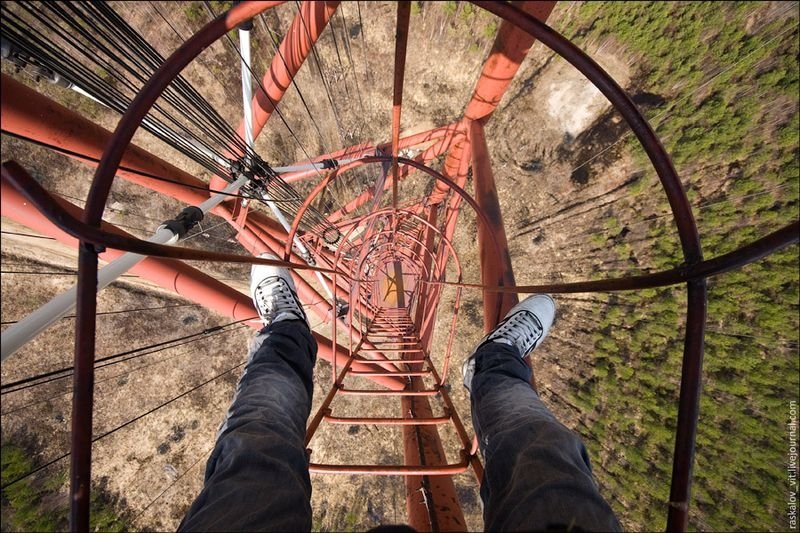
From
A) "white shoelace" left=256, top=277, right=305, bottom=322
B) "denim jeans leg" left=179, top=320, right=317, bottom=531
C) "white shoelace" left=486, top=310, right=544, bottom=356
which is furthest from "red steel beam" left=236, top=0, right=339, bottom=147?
"white shoelace" left=486, top=310, right=544, bottom=356

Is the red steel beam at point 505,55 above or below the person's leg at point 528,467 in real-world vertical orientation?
above

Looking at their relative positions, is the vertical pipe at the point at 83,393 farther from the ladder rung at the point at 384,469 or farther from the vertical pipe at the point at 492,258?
the vertical pipe at the point at 492,258

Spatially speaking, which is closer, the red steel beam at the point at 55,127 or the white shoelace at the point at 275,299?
the red steel beam at the point at 55,127

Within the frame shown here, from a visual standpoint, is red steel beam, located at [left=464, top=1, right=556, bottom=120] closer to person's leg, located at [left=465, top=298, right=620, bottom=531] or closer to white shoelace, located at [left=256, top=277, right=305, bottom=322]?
person's leg, located at [left=465, top=298, right=620, bottom=531]

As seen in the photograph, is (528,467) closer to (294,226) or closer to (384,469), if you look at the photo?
(384,469)

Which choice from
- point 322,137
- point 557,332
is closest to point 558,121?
point 557,332

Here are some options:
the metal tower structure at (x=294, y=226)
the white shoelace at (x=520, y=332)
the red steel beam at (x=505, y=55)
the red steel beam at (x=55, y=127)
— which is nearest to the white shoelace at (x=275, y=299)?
the metal tower structure at (x=294, y=226)

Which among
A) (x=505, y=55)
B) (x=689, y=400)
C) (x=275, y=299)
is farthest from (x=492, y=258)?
(x=689, y=400)
